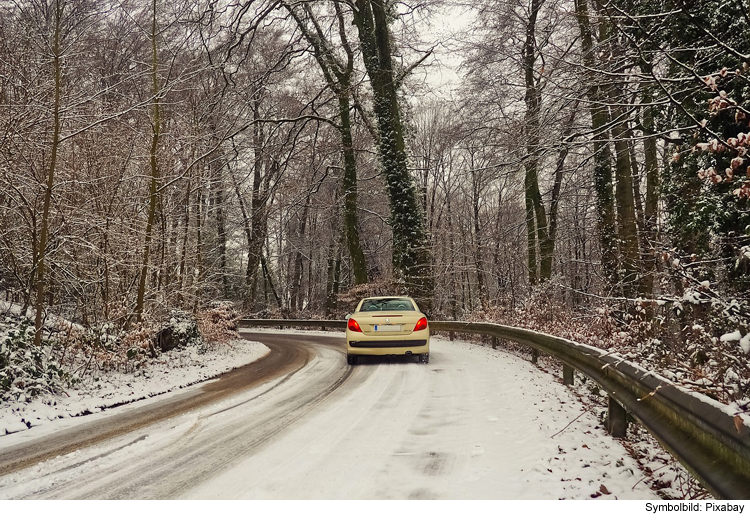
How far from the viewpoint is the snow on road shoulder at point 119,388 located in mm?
5922

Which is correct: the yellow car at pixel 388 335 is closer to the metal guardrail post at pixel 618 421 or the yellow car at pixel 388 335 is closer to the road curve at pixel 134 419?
the road curve at pixel 134 419

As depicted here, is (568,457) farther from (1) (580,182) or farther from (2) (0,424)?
(1) (580,182)

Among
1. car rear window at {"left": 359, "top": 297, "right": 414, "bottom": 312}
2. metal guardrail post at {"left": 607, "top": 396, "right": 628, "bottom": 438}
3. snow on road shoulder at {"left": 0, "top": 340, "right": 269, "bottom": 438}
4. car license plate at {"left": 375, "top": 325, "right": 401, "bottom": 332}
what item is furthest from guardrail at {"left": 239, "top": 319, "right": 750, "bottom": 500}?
snow on road shoulder at {"left": 0, "top": 340, "right": 269, "bottom": 438}

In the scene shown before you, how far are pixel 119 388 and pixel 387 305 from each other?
5.70 m

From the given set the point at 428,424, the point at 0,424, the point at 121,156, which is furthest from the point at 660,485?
the point at 121,156

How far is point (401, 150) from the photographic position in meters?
20.0

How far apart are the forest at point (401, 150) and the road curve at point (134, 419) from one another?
5.96 feet

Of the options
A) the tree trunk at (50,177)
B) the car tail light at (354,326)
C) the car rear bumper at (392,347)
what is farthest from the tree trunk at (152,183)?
the car rear bumper at (392,347)

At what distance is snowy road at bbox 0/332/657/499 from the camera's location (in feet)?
11.6

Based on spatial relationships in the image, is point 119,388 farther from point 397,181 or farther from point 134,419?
point 397,181

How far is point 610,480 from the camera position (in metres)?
3.62

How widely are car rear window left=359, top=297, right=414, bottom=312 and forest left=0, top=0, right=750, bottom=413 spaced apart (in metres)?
3.47

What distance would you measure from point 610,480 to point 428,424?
2.11 meters

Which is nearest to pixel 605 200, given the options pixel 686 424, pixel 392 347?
pixel 392 347
